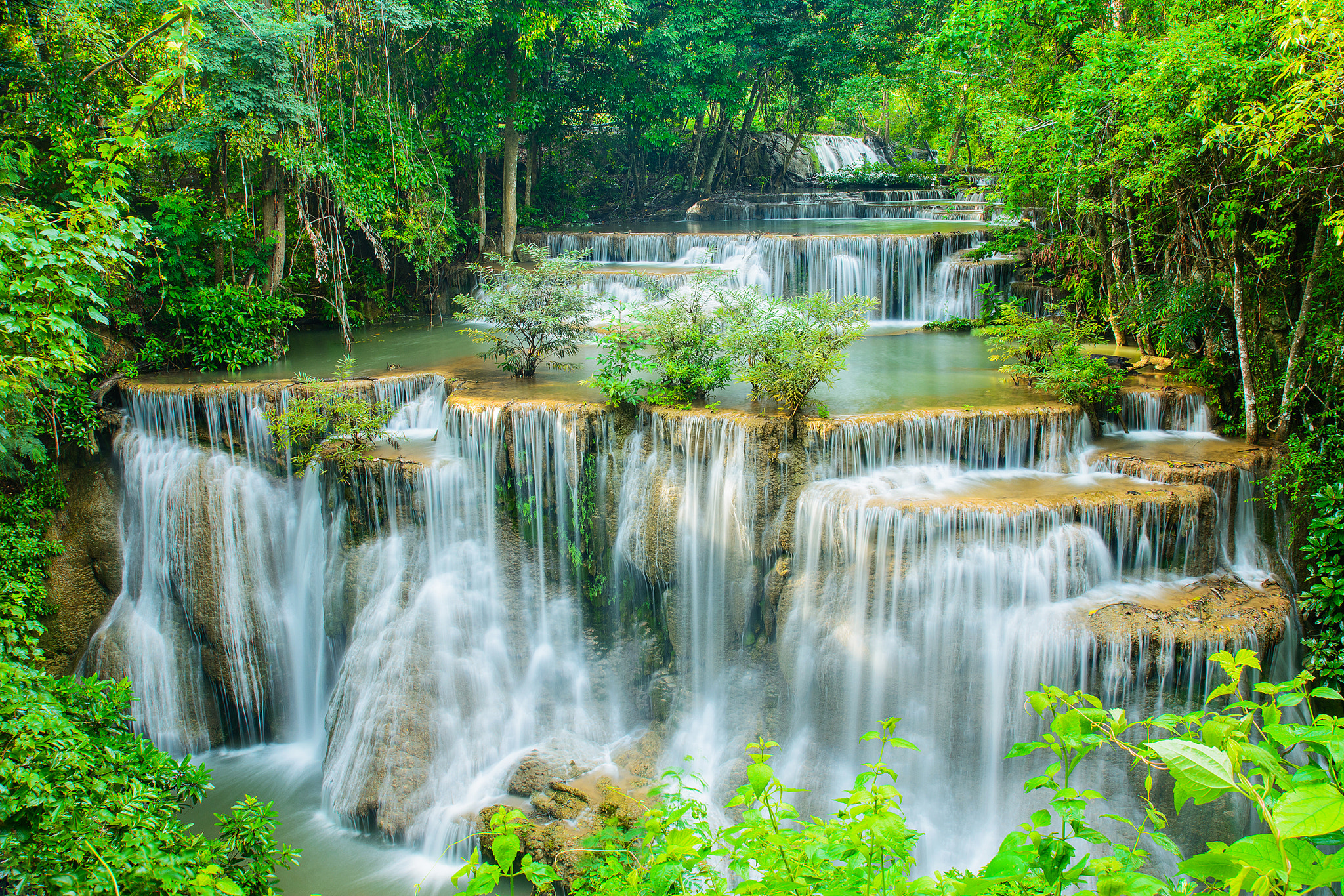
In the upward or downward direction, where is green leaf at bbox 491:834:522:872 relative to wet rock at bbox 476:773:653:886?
upward

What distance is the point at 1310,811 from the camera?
118cm

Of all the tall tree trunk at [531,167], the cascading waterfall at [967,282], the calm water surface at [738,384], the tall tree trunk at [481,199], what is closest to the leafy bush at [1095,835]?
the calm water surface at [738,384]

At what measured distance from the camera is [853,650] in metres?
7.07

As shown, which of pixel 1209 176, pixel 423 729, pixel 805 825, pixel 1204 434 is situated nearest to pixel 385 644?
pixel 423 729

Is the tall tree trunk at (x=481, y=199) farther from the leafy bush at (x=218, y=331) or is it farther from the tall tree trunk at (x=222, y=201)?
the leafy bush at (x=218, y=331)

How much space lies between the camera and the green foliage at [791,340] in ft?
24.7

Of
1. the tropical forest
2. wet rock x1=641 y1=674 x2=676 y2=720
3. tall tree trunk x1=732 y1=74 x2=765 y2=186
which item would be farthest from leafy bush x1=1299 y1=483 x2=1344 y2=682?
tall tree trunk x1=732 y1=74 x2=765 y2=186

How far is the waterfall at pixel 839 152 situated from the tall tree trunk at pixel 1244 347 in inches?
835

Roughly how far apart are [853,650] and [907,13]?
19388 millimetres

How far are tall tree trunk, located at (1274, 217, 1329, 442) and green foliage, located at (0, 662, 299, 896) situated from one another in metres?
9.46

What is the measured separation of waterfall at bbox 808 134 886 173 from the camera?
2769 centimetres

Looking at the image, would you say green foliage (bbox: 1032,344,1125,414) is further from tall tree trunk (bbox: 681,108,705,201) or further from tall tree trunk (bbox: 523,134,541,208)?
tall tree trunk (bbox: 681,108,705,201)

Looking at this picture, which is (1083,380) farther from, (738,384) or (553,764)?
(553,764)

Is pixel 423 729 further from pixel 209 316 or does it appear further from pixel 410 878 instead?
pixel 209 316
